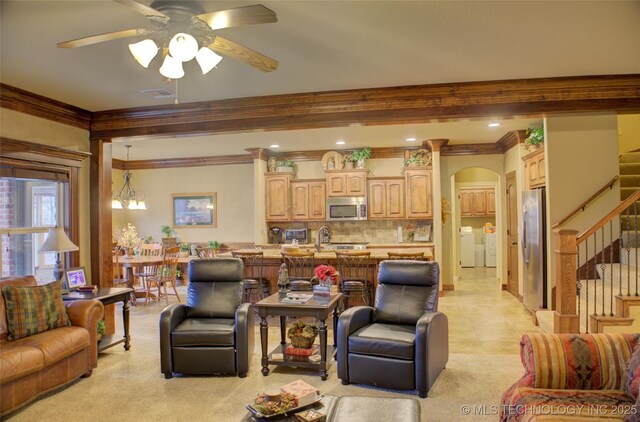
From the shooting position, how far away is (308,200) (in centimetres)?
884

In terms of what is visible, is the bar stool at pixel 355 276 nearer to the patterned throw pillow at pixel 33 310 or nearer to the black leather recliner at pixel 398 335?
the black leather recliner at pixel 398 335

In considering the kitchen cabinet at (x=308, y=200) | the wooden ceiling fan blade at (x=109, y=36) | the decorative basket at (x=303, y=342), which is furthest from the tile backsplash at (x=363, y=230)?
the wooden ceiling fan blade at (x=109, y=36)

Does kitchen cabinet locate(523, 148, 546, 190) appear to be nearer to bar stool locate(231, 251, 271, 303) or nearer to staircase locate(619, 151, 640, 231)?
staircase locate(619, 151, 640, 231)

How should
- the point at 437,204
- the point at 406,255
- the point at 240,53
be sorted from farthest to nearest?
the point at 437,204, the point at 406,255, the point at 240,53

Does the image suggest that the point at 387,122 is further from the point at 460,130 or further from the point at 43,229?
the point at 43,229

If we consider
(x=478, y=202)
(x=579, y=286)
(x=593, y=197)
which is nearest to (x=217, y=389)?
(x=579, y=286)

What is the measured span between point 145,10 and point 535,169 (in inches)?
216

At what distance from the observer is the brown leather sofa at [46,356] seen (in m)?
3.17

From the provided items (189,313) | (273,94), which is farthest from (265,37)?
(189,313)

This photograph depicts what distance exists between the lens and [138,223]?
10016 mm

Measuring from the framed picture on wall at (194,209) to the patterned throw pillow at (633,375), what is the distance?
321 inches

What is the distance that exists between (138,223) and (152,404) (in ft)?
23.9

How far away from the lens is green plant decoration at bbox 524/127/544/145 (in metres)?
6.07

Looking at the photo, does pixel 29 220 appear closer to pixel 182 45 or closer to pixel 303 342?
pixel 303 342
